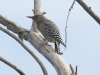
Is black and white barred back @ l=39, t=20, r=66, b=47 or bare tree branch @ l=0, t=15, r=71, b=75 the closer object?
bare tree branch @ l=0, t=15, r=71, b=75

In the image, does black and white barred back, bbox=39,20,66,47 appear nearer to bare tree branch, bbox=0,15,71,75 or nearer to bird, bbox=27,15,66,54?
bird, bbox=27,15,66,54

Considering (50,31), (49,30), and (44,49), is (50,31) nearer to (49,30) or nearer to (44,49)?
(49,30)

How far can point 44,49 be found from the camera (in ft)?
12.4

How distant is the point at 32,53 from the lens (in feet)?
11.3

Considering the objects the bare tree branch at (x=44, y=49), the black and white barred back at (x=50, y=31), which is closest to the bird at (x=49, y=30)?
the black and white barred back at (x=50, y=31)

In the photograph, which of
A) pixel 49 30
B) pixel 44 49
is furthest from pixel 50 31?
pixel 44 49

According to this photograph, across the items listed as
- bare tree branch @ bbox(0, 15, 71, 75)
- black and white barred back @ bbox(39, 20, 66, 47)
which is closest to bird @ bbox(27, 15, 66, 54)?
black and white barred back @ bbox(39, 20, 66, 47)

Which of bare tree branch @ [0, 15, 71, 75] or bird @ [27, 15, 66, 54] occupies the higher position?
bird @ [27, 15, 66, 54]

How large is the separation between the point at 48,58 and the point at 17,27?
74cm

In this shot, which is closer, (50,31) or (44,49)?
(44,49)

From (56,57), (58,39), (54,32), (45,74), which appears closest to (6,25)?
(56,57)

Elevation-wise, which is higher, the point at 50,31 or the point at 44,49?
the point at 50,31

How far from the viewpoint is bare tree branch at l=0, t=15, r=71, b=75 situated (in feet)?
10.4

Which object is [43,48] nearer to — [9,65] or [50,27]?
[9,65]
